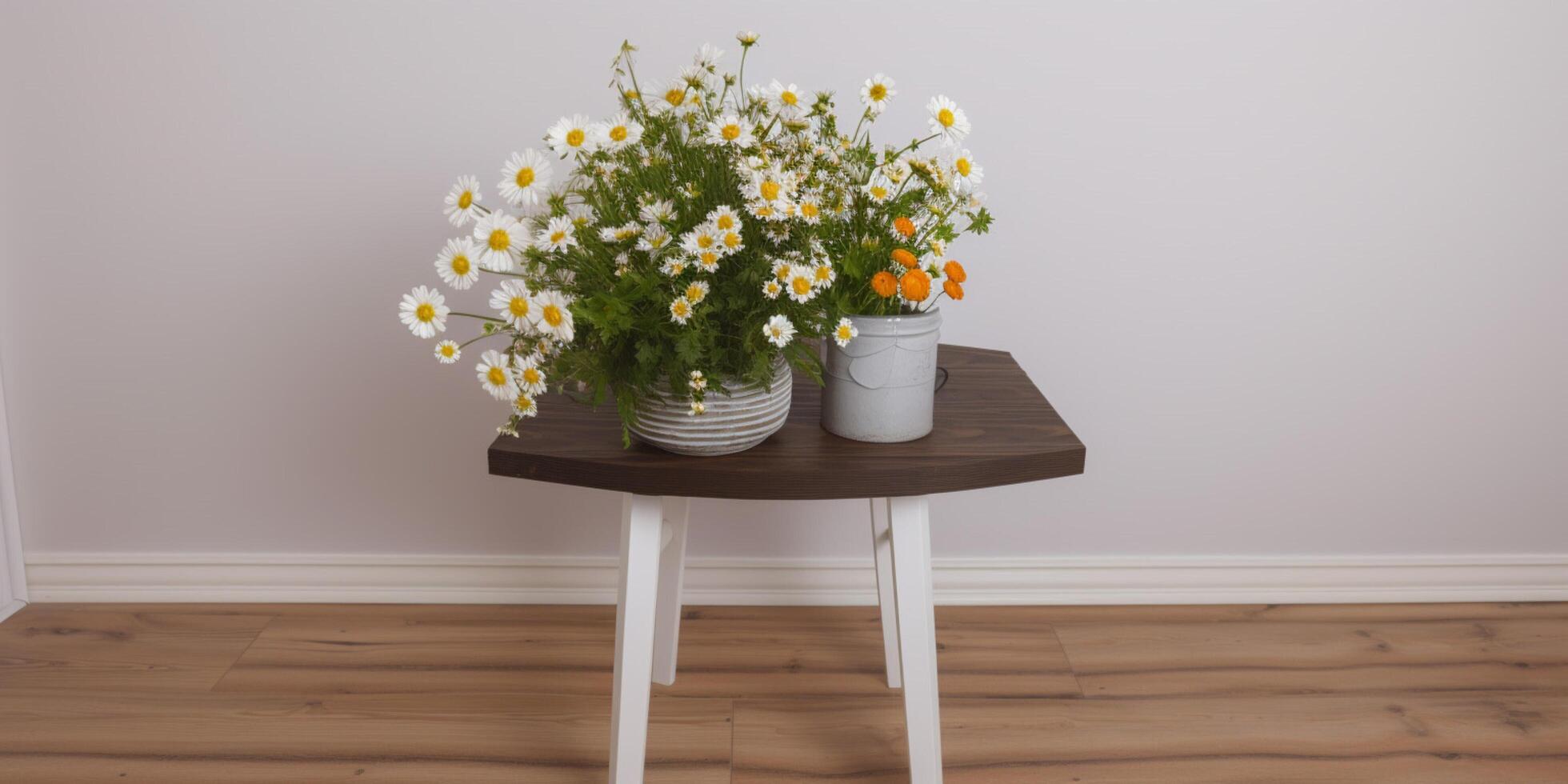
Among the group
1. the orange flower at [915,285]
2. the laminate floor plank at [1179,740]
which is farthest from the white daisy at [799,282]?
the laminate floor plank at [1179,740]

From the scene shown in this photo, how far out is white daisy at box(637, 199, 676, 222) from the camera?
1.05 m

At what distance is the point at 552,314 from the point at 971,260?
1011mm

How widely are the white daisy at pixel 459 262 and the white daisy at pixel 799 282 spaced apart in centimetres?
29

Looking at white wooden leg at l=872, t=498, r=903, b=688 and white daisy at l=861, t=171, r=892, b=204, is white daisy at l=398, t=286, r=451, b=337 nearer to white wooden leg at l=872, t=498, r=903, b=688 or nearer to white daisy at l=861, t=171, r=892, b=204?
white daisy at l=861, t=171, r=892, b=204

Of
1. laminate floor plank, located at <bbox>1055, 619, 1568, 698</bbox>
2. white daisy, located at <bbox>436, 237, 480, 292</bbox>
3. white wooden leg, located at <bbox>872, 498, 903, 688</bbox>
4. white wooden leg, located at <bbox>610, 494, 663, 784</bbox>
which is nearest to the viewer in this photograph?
white daisy, located at <bbox>436, 237, 480, 292</bbox>

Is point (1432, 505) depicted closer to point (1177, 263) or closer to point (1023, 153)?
point (1177, 263)

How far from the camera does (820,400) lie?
1.37m

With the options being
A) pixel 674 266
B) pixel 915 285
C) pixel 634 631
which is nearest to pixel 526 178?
pixel 674 266

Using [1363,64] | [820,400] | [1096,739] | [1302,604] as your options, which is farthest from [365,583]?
[1363,64]

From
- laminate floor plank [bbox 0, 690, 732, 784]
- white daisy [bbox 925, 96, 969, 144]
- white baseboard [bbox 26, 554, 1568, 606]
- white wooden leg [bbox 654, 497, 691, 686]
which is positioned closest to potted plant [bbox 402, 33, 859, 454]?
white daisy [bbox 925, 96, 969, 144]

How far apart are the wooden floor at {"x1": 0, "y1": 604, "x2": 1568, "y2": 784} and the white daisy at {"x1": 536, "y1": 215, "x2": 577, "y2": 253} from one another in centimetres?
84

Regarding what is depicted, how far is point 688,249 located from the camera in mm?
1039

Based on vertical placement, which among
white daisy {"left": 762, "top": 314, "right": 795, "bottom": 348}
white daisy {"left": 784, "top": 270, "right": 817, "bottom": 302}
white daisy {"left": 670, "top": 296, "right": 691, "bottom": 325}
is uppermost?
white daisy {"left": 784, "top": 270, "right": 817, "bottom": 302}

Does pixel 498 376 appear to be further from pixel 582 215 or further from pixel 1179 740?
pixel 1179 740
